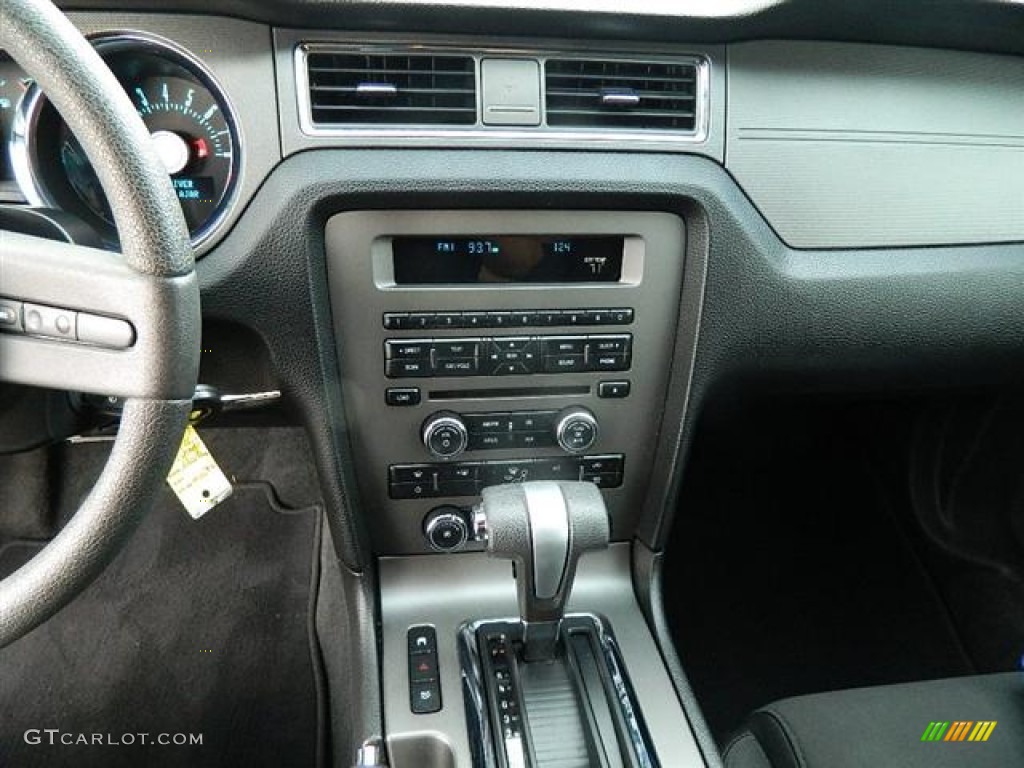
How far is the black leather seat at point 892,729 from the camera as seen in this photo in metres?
1.06

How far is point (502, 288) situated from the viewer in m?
1.09

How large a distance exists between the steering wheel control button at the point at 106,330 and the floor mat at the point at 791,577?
4.13 feet

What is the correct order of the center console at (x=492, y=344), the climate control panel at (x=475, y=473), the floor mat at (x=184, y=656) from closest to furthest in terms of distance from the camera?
the center console at (x=492, y=344) → the climate control panel at (x=475, y=473) → the floor mat at (x=184, y=656)

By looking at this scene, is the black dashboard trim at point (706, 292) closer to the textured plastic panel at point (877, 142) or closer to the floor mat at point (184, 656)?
the textured plastic panel at point (877, 142)

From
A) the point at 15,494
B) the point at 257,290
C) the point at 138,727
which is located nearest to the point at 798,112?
the point at 257,290

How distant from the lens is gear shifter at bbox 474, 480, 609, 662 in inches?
38.5

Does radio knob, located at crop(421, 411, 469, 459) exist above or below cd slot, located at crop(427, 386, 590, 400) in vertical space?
below

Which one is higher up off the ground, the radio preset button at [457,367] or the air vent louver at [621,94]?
the air vent louver at [621,94]

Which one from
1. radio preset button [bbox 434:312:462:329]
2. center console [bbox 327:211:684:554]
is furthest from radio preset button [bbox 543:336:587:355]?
radio preset button [bbox 434:312:462:329]

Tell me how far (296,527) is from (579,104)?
1.06 meters

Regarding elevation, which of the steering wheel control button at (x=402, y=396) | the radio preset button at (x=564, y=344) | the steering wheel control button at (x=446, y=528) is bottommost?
the steering wheel control button at (x=446, y=528)

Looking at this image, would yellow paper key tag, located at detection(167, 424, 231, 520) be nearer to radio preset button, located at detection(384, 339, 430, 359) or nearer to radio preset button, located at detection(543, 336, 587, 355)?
radio preset button, located at detection(384, 339, 430, 359)

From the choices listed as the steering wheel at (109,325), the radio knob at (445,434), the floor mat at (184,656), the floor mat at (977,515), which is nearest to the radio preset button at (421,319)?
the radio knob at (445,434)

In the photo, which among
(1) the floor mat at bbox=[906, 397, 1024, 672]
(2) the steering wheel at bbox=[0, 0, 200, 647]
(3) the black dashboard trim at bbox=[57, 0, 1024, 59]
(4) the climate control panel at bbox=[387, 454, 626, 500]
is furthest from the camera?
(1) the floor mat at bbox=[906, 397, 1024, 672]
